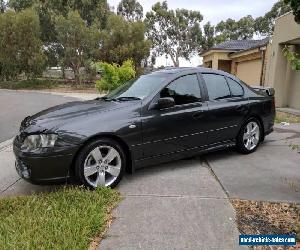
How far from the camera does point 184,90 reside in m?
5.73

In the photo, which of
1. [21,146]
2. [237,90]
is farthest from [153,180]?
[237,90]

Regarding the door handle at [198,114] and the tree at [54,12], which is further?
the tree at [54,12]

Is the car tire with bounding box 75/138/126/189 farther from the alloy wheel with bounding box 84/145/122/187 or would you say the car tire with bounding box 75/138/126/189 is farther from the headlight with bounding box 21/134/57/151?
the headlight with bounding box 21/134/57/151

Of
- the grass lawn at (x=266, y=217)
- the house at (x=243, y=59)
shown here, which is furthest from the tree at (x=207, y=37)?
the grass lawn at (x=266, y=217)

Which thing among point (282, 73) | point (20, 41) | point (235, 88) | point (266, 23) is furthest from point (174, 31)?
point (235, 88)

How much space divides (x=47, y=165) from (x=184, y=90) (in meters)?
2.44

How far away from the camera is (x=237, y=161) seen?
20.1 ft

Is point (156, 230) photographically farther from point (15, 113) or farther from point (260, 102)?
point (15, 113)

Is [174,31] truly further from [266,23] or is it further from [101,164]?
[101,164]

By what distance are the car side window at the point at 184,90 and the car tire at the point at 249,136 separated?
3.84ft

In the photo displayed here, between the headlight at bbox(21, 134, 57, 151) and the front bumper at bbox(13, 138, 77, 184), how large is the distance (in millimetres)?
91

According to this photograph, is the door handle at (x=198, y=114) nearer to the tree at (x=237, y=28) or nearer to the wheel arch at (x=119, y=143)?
the wheel arch at (x=119, y=143)

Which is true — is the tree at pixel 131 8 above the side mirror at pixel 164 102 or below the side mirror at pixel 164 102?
above

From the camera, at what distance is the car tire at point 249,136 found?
639 centimetres
